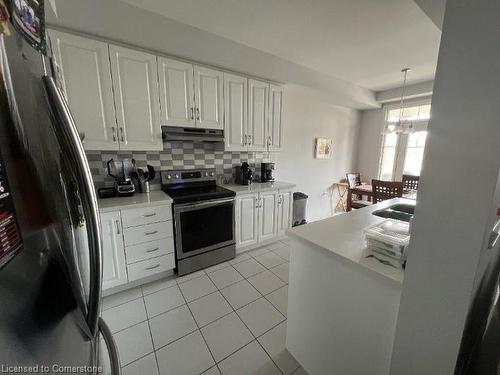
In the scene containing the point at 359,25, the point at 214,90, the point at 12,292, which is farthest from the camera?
the point at 214,90

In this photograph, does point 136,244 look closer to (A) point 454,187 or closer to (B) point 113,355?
(B) point 113,355

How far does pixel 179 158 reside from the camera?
2.58 m

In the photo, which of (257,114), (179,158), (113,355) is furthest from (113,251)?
(257,114)

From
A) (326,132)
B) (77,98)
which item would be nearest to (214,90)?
(77,98)

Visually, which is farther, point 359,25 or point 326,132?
point 326,132

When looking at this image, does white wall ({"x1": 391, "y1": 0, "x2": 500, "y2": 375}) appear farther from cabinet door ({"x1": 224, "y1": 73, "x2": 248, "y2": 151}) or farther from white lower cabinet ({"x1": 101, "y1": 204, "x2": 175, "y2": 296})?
cabinet door ({"x1": 224, "y1": 73, "x2": 248, "y2": 151})

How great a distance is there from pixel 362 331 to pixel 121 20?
2829 mm

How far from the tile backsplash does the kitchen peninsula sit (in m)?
1.86

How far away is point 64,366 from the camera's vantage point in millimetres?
426

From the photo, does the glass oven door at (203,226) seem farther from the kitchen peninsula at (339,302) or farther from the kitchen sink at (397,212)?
the kitchen sink at (397,212)

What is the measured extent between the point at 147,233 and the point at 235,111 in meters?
1.75

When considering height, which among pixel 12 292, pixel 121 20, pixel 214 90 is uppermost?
pixel 121 20

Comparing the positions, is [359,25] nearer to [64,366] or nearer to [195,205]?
[195,205]

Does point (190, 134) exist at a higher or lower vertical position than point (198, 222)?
higher
